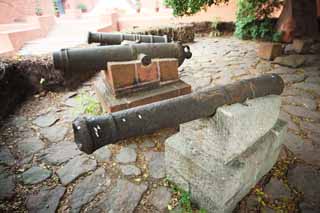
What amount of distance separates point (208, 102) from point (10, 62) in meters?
3.80

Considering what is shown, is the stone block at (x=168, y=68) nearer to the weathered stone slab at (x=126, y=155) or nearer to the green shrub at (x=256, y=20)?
the weathered stone slab at (x=126, y=155)

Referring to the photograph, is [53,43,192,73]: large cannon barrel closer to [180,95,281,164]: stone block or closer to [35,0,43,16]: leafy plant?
[180,95,281,164]: stone block

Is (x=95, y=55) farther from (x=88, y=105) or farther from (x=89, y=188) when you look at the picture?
(x=89, y=188)

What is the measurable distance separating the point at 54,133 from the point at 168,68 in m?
1.84

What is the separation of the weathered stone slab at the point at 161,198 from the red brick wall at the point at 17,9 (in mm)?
11225

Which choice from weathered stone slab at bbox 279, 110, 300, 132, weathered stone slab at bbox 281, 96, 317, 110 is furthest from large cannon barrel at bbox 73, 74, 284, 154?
weathered stone slab at bbox 281, 96, 317, 110

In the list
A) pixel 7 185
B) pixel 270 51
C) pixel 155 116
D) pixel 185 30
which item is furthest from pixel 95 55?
pixel 185 30

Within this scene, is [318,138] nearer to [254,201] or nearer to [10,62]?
[254,201]

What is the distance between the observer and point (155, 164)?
2.28m

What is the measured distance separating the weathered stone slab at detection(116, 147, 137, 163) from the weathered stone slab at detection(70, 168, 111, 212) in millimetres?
236

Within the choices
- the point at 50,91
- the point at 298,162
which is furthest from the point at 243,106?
the point at 50,91

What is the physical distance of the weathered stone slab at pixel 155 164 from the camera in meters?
2.15

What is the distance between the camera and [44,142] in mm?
2734

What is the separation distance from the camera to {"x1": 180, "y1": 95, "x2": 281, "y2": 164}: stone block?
1.41 m
